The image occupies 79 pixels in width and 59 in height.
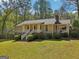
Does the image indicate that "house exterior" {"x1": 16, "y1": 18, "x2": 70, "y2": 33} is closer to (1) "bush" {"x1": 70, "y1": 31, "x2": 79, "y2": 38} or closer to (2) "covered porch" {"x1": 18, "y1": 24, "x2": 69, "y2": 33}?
(2) "covered porch" {"x1": 18, "y1": 24, "x2": 69, "y2": 33}

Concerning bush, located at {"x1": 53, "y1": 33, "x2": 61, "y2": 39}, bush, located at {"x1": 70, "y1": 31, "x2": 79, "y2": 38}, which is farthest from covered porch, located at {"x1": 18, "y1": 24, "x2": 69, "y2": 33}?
bush, located at {"x1": 53, "y1": 33, "x2": 61, "y2": 39}

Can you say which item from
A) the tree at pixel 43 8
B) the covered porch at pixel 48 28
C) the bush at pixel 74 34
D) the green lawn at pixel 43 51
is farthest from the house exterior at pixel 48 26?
the tree at pixel 43 8

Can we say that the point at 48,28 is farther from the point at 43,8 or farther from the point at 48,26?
the point at 43,8

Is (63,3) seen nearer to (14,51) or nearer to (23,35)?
(23,35)

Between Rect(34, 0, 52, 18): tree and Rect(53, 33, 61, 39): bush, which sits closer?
Rect(53, 33, 61, 39): bush

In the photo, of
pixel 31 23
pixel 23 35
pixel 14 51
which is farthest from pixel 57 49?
pixel 31 23

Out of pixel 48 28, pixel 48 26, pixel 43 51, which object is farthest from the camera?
pixel 48 26

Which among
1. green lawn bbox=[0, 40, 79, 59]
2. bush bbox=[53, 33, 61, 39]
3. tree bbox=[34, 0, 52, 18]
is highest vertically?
tree bbox=[34, 0, 52, 18]

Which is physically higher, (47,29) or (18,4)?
(18,4)

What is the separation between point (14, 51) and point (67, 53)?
21.3 feet

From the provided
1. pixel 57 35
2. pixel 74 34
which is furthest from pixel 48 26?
pixel 74 34

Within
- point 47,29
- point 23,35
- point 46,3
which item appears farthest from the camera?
point 46,3

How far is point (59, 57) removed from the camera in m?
23.1

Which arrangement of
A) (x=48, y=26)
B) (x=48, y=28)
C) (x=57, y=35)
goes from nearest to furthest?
(x=57, y=35), (x=48, y=28), (x=48, y=26)
